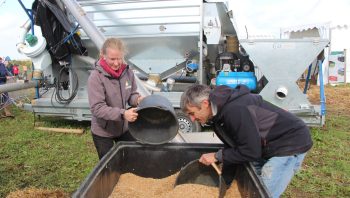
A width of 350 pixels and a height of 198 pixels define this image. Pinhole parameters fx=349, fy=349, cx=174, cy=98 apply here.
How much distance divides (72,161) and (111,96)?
2715 millimetres

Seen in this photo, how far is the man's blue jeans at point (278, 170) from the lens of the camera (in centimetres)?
260

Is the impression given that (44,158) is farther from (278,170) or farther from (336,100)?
(336,100)

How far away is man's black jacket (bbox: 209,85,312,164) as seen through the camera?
7.28 ft

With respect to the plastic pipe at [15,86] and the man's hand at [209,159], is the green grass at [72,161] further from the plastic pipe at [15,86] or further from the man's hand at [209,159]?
the man's hand at [209,159]

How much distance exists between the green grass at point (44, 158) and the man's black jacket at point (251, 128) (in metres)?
2.59

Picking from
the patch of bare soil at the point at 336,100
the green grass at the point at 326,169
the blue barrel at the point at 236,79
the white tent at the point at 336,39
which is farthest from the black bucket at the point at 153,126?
the white tent at the point at 336,39

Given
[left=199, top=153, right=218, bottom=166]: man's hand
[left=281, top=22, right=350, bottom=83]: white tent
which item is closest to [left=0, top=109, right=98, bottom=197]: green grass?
[left=199, top=153, right=218, bottom=166]: man's hand

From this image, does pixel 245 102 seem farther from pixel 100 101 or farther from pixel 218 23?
pixel 218 23

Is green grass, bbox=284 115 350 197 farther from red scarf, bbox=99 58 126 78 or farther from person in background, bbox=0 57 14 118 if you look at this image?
person in background, bbox=0 57 14 118

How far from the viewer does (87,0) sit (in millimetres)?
6656

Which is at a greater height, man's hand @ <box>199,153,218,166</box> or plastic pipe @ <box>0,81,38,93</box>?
plastic pipe @ <box>0,81,38,93</box>

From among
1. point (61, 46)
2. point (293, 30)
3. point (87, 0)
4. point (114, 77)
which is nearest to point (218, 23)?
point (87, 0)

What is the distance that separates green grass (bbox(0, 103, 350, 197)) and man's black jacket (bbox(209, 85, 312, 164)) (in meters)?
1.82

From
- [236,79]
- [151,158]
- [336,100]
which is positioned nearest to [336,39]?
[336,100]
